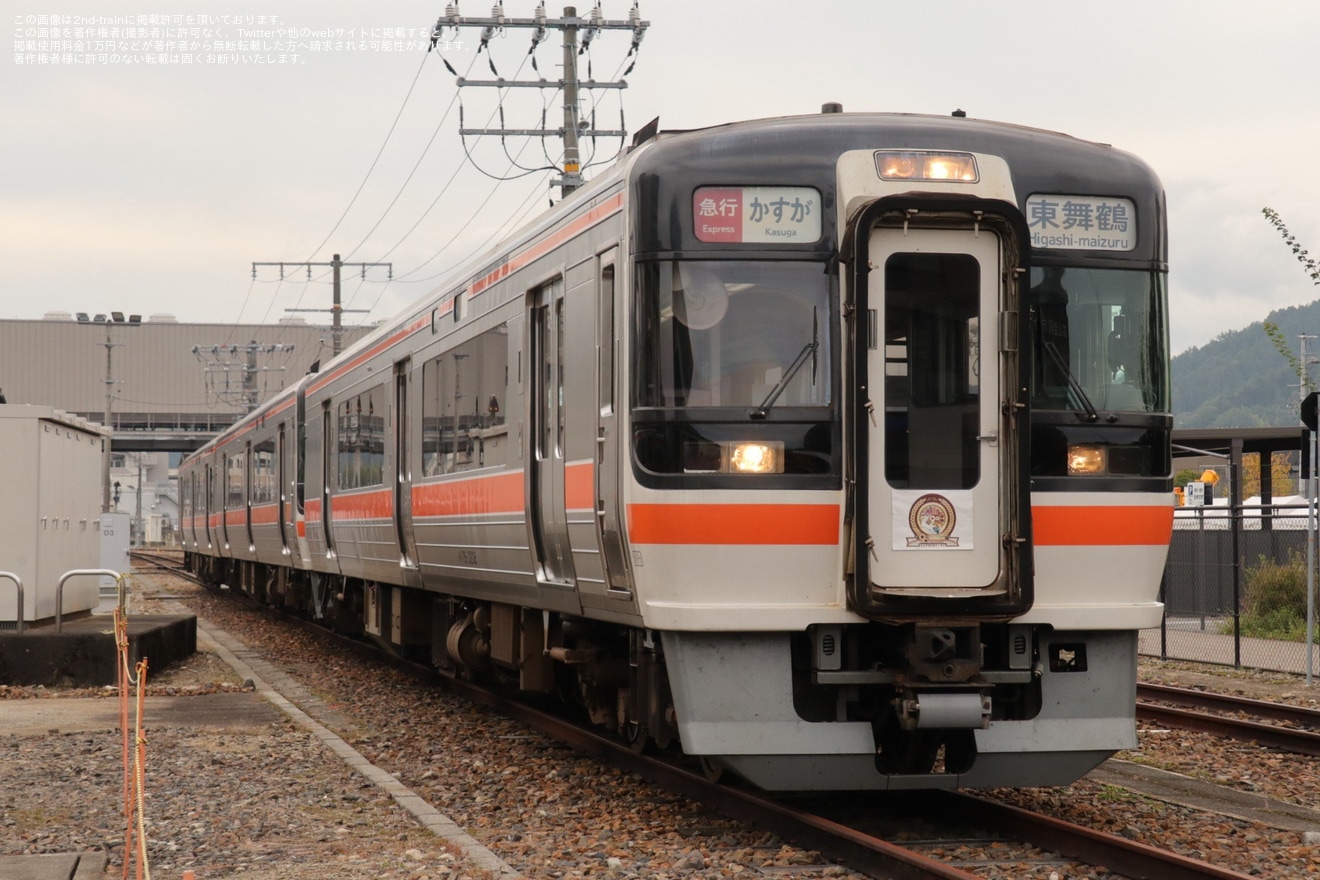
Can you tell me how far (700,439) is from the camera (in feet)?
23.5

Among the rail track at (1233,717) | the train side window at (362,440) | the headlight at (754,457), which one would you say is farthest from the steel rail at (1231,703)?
the train side window at (362,440)

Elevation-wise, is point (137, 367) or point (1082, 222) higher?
point (137, 367)

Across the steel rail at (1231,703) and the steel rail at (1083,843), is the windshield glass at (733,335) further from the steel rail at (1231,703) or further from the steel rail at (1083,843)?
the steel rail at (1231,703)

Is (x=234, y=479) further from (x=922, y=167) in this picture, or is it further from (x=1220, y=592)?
(x=922, y=167)

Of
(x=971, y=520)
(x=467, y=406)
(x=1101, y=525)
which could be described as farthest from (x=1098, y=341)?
(x=467, y=406)

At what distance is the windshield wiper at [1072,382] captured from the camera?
7.36 meters

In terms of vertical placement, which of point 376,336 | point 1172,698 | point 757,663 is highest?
point 376,336

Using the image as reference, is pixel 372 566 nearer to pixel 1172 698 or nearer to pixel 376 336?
pixel 376 336

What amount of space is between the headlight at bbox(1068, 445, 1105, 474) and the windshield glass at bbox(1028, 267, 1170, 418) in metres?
0.17

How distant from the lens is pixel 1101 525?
7.36 meters

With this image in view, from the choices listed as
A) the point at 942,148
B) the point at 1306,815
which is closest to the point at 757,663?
A: the point at 942,148

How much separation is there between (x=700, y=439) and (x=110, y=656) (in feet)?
28.1

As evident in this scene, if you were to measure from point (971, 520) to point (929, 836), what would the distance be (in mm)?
1446

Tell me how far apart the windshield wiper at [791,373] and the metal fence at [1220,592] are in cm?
944
